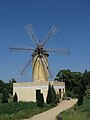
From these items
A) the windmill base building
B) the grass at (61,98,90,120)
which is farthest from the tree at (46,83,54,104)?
the grass at (61,98,90,120)

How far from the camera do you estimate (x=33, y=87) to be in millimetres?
44469

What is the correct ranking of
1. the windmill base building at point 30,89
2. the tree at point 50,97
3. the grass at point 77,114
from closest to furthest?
1. the grass at point 77,114
2. the tree at point 50,97
3. the windmill base building at point 30,89

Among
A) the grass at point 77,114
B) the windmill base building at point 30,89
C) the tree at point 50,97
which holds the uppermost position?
the windmill base building at point 30,89

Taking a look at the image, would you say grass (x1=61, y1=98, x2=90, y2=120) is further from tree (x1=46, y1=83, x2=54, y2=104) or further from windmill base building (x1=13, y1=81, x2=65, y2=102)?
windmill base building (x1=13, y1=81, x2=65, y2=102)

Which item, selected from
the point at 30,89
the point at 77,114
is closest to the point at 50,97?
the point at 30,89

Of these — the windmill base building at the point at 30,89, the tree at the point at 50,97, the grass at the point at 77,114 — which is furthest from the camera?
the windmill base building at the point at 30,89

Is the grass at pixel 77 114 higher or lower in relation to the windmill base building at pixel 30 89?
lower

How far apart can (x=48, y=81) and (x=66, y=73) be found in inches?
855

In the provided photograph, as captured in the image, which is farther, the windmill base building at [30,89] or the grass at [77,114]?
the windmill base building at [30,89]

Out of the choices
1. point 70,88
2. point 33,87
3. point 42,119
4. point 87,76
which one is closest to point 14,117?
point 42,119

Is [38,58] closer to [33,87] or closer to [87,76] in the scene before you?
[33,87]

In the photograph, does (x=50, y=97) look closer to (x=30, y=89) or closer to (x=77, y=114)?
(x=30, y=89)

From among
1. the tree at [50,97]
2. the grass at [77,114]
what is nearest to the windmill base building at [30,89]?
the tree at [50,97]

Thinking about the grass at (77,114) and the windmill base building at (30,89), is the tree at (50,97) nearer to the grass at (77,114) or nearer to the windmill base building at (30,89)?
the windmill base building at (30,89)
